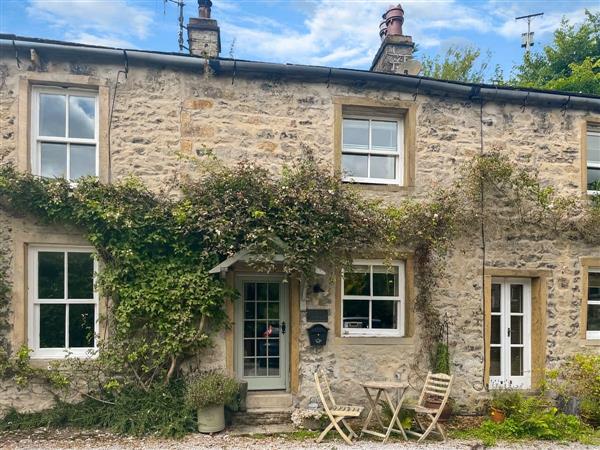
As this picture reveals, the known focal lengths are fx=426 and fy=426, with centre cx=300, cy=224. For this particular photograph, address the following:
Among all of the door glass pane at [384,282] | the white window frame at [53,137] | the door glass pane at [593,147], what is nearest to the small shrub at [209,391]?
the door glass pane at [384,282]

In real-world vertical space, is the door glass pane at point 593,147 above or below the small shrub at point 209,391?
above

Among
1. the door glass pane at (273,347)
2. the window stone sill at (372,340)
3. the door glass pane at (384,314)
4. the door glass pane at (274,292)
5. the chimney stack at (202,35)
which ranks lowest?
the door glass pane at (273,347)

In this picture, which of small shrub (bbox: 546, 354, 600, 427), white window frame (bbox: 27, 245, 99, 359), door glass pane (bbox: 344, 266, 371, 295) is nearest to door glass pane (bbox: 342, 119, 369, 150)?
door glass pane (bbox: 344, 266, 371, 295)

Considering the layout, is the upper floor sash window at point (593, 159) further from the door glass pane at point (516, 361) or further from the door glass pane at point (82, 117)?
the door glass pane at point (82, 117)

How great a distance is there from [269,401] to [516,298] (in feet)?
15.9

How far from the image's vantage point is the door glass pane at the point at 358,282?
7.39 metres

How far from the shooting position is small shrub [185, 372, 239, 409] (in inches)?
237

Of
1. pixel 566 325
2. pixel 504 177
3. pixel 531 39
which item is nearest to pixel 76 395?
pixel 504 177

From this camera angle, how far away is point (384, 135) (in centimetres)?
764

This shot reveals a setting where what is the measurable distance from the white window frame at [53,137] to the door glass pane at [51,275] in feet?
4.14

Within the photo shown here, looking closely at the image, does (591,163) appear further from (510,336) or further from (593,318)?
(510,336)

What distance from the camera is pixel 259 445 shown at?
19.1 ft

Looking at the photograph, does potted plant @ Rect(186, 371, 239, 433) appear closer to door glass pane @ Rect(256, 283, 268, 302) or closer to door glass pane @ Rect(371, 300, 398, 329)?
door glass pane @ Rect(256, 283, 268, 302)

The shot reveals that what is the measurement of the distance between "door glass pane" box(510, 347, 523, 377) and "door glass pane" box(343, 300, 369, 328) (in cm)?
282
